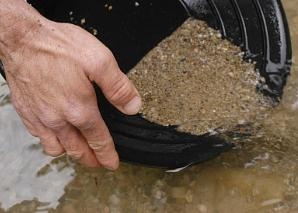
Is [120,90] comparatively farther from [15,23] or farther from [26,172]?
[26,172]


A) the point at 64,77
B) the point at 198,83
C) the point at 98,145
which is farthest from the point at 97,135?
the point at 198,83

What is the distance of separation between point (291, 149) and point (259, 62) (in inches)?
10.5

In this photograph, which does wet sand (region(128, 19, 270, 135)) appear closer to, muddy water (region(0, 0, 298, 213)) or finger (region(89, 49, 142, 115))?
muddy water (region(0, 0, 298, 213))

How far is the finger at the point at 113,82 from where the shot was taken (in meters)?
1.05

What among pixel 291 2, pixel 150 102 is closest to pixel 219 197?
pixel 150 102

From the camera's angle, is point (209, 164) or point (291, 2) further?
point (291, 2)

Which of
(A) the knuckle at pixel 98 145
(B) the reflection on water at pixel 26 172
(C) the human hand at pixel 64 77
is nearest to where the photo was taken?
(C) the human hand at pixel 64 77

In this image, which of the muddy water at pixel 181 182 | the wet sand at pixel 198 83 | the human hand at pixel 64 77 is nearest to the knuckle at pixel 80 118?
the human hand at pixel 64 77

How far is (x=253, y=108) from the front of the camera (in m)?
1.40

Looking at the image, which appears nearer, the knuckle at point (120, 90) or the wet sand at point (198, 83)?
the knuckle at point (120, 90)

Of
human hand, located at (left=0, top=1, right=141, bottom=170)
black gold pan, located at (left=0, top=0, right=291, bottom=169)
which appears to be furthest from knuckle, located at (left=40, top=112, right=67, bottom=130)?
black gold pan, located at (left=0, top=0, right=291, bottom=169)

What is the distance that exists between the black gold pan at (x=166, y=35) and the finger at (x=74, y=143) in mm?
156

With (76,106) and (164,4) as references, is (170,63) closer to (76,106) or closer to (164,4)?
(164,4)

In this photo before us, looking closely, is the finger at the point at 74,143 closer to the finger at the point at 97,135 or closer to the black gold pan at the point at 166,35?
the finger at the point at 97,135
